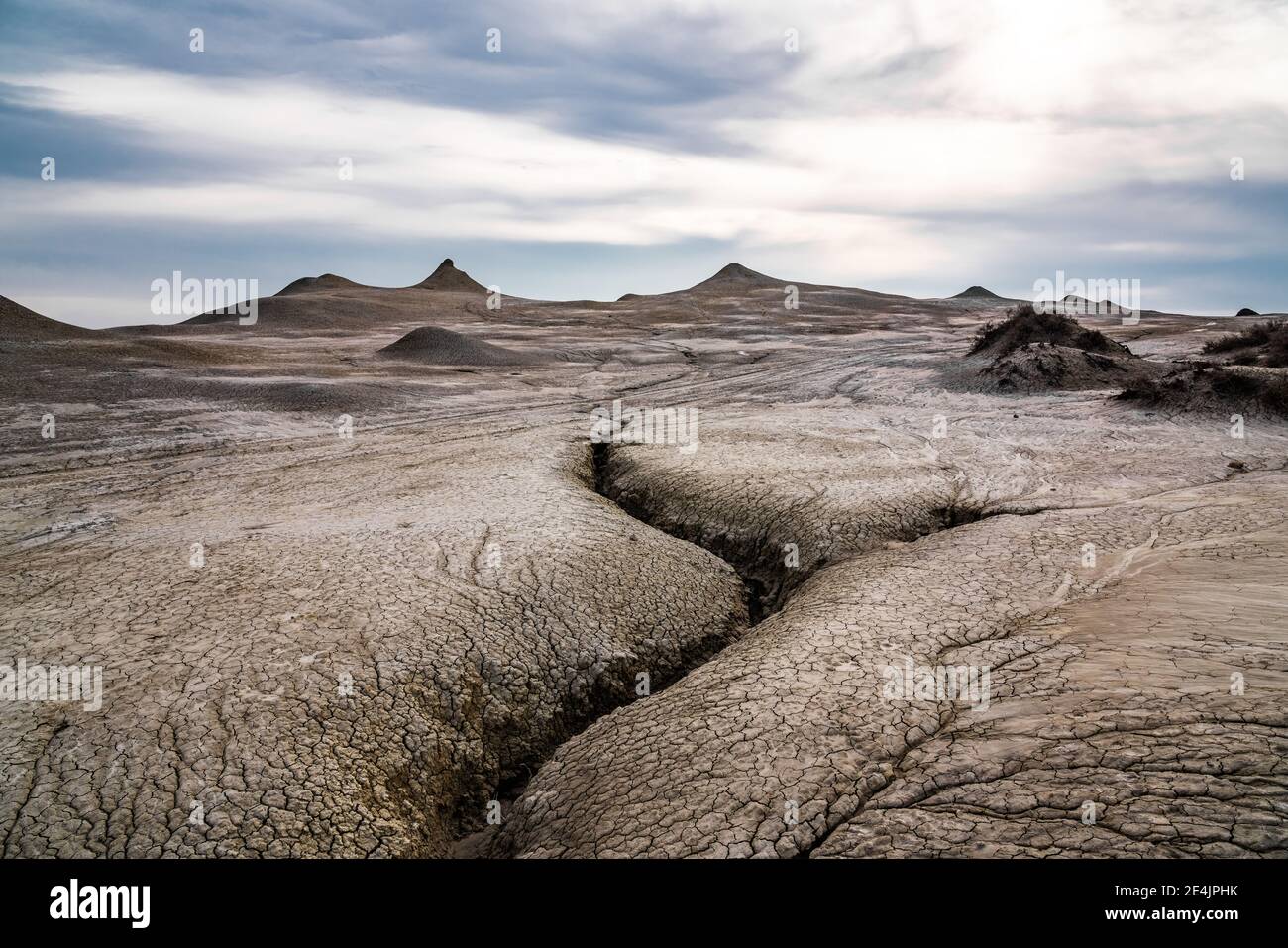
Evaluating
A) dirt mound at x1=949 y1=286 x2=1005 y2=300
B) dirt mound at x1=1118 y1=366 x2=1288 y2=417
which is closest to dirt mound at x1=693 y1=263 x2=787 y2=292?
dirt mound at x1=949 y1=286 x2=1005 y2=300

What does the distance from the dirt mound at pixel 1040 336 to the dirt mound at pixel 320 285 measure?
40.5 m

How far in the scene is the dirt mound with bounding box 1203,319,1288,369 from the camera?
542 inches

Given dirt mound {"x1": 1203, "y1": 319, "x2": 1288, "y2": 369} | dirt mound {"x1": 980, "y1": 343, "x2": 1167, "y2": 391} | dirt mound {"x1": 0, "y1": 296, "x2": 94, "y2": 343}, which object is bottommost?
dirt mound {"x1": 980, "y1": 343, "x2": 1167, "y2": 391}

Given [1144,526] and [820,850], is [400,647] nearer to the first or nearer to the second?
[820,850]

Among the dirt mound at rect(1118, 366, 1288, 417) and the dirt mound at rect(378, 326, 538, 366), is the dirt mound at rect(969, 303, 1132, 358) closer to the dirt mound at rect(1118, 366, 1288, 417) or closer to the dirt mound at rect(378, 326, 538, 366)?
the dirt mound at rect(1118, 366, 1288, 417)

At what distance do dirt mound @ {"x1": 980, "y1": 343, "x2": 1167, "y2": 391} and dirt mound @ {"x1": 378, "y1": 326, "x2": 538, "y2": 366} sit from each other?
35.5 ft

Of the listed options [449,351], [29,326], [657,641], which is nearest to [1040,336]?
[449,351]

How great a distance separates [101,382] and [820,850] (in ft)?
45.5

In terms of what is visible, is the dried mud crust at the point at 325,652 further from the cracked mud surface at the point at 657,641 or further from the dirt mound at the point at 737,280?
the dirt mound at the point at 737,280

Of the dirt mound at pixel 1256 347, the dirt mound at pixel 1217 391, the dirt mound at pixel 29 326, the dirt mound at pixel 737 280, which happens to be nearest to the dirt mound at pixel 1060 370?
the dirt mound at pixel 1217 391

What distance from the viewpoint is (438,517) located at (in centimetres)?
617

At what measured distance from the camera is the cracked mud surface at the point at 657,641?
281cm

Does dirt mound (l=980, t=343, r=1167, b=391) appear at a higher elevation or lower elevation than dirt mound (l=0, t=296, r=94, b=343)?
lower

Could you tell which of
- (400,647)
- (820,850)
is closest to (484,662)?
(400,647)
